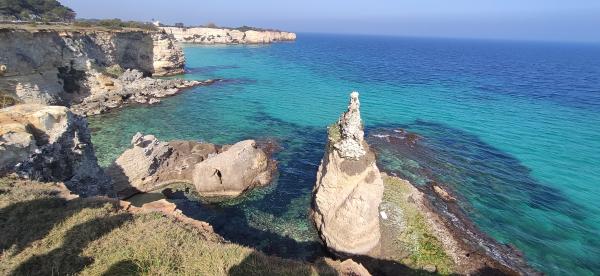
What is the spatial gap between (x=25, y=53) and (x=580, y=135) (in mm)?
74735

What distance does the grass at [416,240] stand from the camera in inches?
763

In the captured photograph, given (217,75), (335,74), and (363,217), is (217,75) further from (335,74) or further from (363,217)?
(363,217)

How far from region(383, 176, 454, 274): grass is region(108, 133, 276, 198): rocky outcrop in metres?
11.2

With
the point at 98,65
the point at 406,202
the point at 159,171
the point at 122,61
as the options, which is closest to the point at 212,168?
the point at 159,171

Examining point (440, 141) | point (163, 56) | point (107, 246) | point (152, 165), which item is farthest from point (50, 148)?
point (163, 56)

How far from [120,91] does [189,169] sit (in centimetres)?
3259

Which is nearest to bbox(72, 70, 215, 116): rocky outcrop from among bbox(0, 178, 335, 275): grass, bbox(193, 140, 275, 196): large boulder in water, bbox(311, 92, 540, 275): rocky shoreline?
bbox(193, 140, 275, 196): large boulder in water

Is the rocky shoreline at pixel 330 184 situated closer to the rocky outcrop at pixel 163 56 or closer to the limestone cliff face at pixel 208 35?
the rocky outcrop at pixel 163 56

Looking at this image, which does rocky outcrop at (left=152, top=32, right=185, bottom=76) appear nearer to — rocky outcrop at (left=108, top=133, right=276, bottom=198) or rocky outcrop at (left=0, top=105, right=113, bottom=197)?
rocky outcrop at (left=108, top=133, right=276, bottom=198)

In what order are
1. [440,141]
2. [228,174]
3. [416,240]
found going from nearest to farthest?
[416,240] < [228,174] < [440,141]

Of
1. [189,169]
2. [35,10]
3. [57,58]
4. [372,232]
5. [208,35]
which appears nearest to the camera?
[372,232]

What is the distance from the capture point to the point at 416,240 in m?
20.9

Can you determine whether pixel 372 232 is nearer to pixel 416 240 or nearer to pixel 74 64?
pixel 416 240

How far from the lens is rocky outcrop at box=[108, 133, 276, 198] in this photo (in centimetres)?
Answer: 2675
